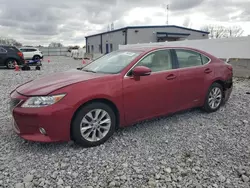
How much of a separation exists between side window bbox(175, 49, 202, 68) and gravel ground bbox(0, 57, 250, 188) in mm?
1184

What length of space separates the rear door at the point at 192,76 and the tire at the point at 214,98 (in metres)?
0.19

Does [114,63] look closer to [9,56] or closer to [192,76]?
[192,76]

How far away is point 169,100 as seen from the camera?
3797 mm

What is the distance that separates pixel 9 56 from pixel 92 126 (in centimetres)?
1233

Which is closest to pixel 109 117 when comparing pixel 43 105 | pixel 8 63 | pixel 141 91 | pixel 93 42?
pixel 141 91

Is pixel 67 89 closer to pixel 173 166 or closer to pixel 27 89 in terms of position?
pixel 27 89

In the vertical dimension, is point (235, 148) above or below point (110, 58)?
below

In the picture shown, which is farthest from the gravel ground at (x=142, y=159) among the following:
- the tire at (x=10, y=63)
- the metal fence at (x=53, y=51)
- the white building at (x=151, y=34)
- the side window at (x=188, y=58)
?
the metal fence at (x=53, y=51)

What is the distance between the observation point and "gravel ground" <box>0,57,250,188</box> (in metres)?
2.40

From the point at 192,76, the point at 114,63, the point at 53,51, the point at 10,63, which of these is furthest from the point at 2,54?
the point at 53,51

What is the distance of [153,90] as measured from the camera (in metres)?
3.54

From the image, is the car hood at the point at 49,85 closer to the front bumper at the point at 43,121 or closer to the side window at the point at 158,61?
the front bumper at the point at 43,121

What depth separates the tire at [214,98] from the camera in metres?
4.45

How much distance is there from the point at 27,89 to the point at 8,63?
1169 centimetres
